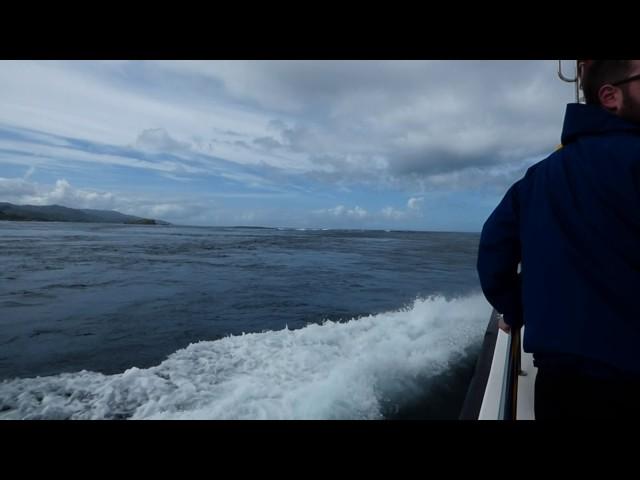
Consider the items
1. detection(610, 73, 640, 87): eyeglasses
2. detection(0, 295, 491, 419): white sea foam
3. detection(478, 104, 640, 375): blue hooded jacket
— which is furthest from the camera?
detection(0, 295, 491, 419): white sea foam

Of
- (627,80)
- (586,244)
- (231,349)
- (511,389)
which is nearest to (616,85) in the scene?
(627,80)

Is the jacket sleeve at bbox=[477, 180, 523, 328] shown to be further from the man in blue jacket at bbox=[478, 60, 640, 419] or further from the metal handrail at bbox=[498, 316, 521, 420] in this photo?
the metal handrail at bbox=[498, 316, 521, 420]

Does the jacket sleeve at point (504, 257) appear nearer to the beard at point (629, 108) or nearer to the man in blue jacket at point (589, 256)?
the man in blue jacket at point (589, 256)

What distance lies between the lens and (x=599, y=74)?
1.13 meters

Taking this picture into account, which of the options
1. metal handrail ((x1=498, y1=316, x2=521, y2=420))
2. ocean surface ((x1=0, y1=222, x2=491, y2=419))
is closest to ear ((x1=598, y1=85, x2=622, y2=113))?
metal handrail ((x1=498, y1=316, x2=521, y2=420))

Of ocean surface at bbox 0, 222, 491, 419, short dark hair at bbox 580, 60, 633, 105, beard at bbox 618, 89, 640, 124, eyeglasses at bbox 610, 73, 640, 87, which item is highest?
short dark hair at bbox 580, 60, 633, 105

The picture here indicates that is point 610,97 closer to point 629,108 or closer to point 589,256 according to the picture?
point 629,108

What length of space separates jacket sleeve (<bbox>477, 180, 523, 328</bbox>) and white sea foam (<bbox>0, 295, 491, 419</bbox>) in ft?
9.88

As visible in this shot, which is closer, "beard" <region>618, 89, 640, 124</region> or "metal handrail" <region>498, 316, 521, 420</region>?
"beard" <region>618, 89, 640, 124</region>

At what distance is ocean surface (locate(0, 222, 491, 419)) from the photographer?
414cm
